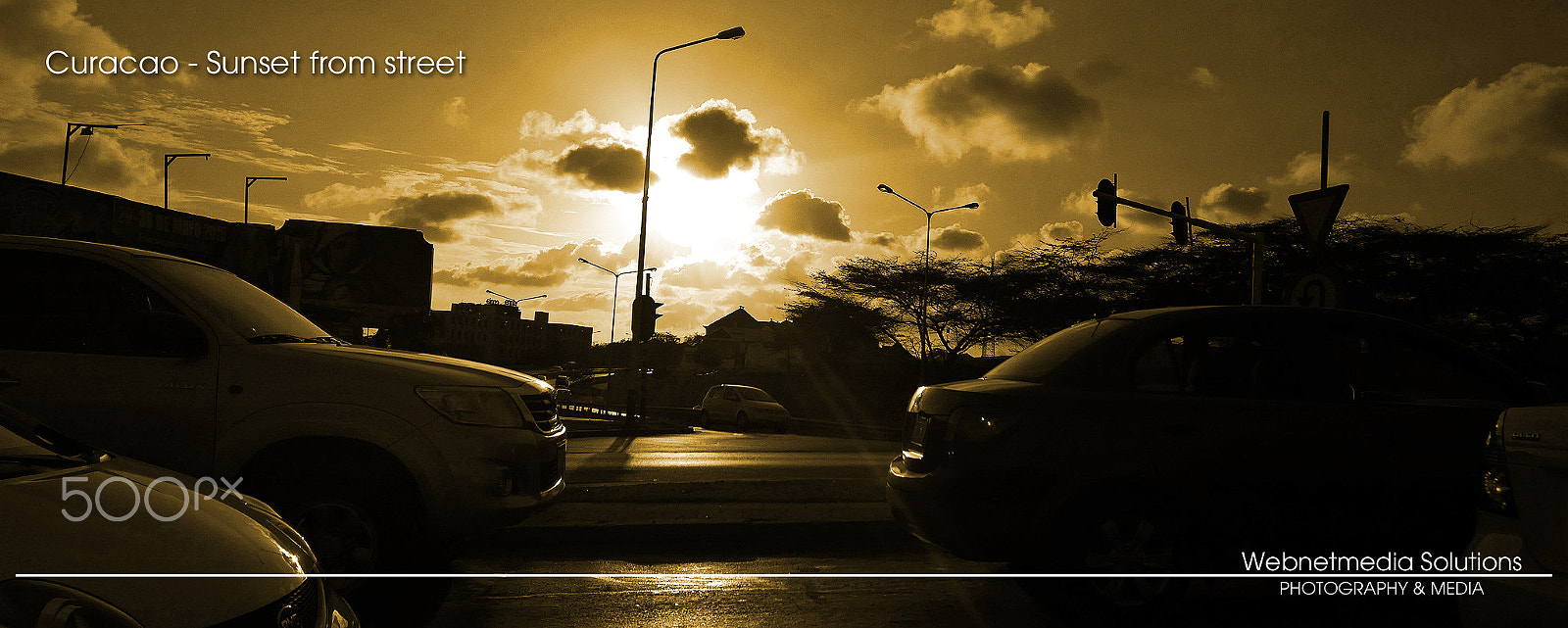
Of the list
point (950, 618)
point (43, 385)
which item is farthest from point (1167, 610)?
point (43, 385)

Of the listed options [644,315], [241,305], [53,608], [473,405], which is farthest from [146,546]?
[644,315]

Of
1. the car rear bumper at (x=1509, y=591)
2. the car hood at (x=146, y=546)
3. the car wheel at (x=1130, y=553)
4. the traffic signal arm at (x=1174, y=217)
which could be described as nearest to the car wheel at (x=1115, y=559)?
the car wheel at (x=1130, y=553)

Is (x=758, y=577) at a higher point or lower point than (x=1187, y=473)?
lower

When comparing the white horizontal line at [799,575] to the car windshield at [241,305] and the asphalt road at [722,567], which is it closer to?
the asphalt road at [722,567]

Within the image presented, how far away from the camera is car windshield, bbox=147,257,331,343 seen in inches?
183

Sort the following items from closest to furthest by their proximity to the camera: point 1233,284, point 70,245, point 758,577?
point 70,245
point 758,577
point 1233,284

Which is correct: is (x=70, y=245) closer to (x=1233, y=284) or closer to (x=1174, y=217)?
(x=1174, y=217)

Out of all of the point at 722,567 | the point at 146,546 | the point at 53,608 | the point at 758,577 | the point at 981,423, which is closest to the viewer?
the point at 53,608

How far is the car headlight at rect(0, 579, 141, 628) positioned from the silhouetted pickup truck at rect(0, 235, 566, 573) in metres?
2.41

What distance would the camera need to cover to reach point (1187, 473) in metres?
4.15

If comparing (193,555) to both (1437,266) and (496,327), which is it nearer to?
(1437,266)

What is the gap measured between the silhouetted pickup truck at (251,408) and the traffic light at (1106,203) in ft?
57.7

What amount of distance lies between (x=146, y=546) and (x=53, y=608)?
364mm

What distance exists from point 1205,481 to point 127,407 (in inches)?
192
